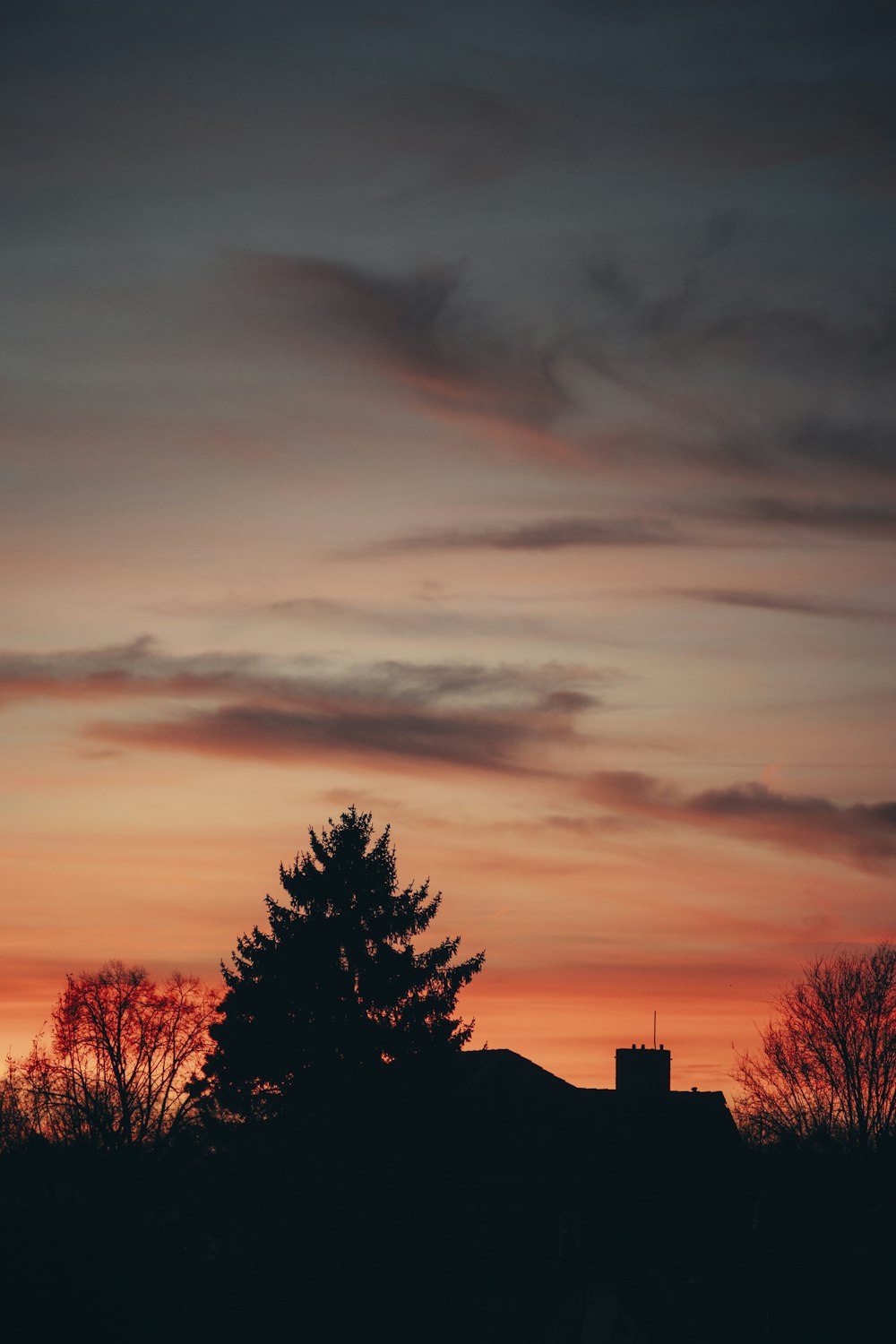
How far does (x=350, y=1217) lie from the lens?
30094mm

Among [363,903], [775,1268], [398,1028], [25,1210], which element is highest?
[363,903]

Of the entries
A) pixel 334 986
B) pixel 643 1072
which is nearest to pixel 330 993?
pixel 334 986

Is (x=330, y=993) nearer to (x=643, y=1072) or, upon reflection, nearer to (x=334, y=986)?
(x=334, y=986)

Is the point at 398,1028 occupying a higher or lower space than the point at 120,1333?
higher

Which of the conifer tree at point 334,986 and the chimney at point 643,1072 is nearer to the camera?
the conifer tree at point 334,986

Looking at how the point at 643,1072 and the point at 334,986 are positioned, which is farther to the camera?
the point at 643,1072

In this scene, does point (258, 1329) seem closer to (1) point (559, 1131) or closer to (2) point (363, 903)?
(2) point (363, 903)

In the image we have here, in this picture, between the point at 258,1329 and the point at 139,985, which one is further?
the point at 139,985

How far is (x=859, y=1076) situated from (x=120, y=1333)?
173 ft

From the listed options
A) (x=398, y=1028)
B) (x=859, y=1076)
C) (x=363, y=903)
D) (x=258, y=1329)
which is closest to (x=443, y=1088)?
(x=398, y=1028)

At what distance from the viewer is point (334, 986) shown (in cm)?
4506

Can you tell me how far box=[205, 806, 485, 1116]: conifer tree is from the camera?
145 feet

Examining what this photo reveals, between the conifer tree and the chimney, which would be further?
the chimney

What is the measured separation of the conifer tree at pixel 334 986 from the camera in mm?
44062
